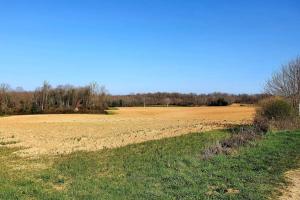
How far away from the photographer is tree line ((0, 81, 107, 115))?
9581 cm

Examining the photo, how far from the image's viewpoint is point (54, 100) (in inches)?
4104

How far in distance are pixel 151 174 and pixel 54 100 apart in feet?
304

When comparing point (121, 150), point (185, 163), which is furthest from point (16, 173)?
point (121, 150)

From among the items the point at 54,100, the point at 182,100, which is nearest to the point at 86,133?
the point at 54,100

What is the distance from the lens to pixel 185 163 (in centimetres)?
1639

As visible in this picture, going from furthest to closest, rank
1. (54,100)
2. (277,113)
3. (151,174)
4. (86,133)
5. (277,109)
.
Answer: (54,100) < (277,113) < (277,109) < (86,133) < (151,174)

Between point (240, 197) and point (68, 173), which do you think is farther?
point (68, 173)

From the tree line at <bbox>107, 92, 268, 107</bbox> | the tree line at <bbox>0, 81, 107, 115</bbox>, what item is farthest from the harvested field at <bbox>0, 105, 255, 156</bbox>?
the tree line at <bbox>107, 92, 268, 107</bbox>

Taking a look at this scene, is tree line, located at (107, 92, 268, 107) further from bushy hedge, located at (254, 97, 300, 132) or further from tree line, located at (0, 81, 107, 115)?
bushy hedge, located at (254, 97, 300, 132)

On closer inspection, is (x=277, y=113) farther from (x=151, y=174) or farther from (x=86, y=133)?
(x=151, y=174)

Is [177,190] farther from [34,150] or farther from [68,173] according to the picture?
[34,150]

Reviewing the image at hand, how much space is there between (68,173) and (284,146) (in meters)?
11.4

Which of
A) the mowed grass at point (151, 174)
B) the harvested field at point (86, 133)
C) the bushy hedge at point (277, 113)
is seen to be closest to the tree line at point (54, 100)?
the harvested field at point (86, 133)

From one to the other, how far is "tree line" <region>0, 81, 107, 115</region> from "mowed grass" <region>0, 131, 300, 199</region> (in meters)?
76.0
